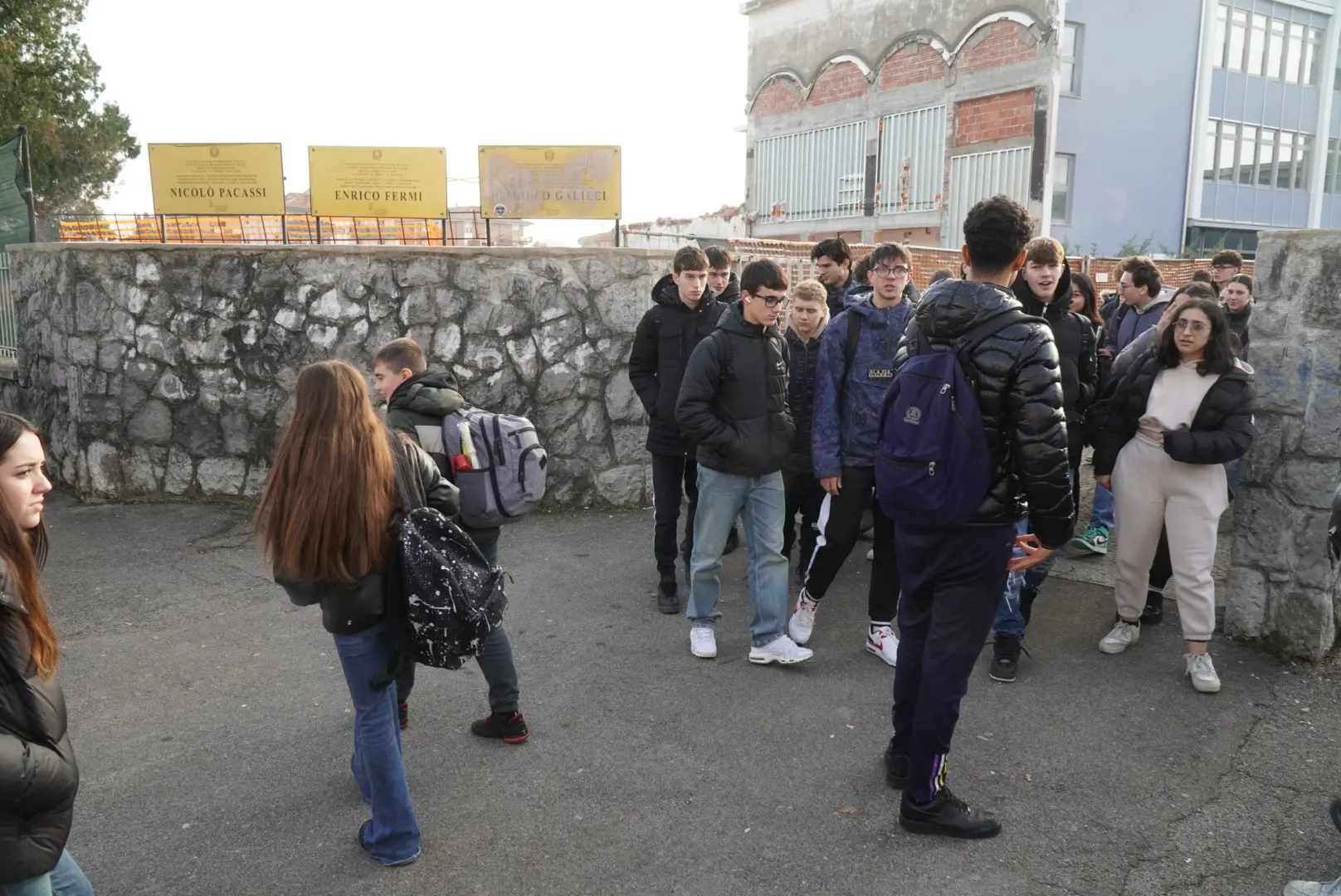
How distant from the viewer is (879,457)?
3.20m

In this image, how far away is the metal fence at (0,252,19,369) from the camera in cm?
917

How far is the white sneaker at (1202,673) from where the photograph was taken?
13.9ft

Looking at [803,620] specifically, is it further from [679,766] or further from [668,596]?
[679,766]

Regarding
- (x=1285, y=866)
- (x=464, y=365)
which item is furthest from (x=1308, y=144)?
(x=1285, y=866)

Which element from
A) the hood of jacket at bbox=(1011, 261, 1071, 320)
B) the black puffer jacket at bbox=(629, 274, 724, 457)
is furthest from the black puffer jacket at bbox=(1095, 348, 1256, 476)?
the black puffer jacket at bbox=(629, 274, 724, 457)

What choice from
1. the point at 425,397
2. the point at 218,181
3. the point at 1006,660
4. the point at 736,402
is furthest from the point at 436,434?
the point at 218,181

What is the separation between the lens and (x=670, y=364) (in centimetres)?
550

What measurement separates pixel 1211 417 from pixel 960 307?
82.2 inches

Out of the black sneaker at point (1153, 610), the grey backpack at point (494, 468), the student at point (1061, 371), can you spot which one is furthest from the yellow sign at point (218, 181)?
the black sneaker at point (1153, 610)

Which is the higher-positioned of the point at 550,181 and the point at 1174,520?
the point at 550,181

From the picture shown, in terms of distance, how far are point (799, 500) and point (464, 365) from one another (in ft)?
10.3

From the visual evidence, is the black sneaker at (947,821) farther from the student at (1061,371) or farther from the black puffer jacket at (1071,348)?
the black puffer jacket at (1071,348)

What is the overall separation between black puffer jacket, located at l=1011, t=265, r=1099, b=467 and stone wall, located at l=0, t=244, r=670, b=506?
351cm

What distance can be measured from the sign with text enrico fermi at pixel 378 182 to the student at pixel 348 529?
5.50 metres
